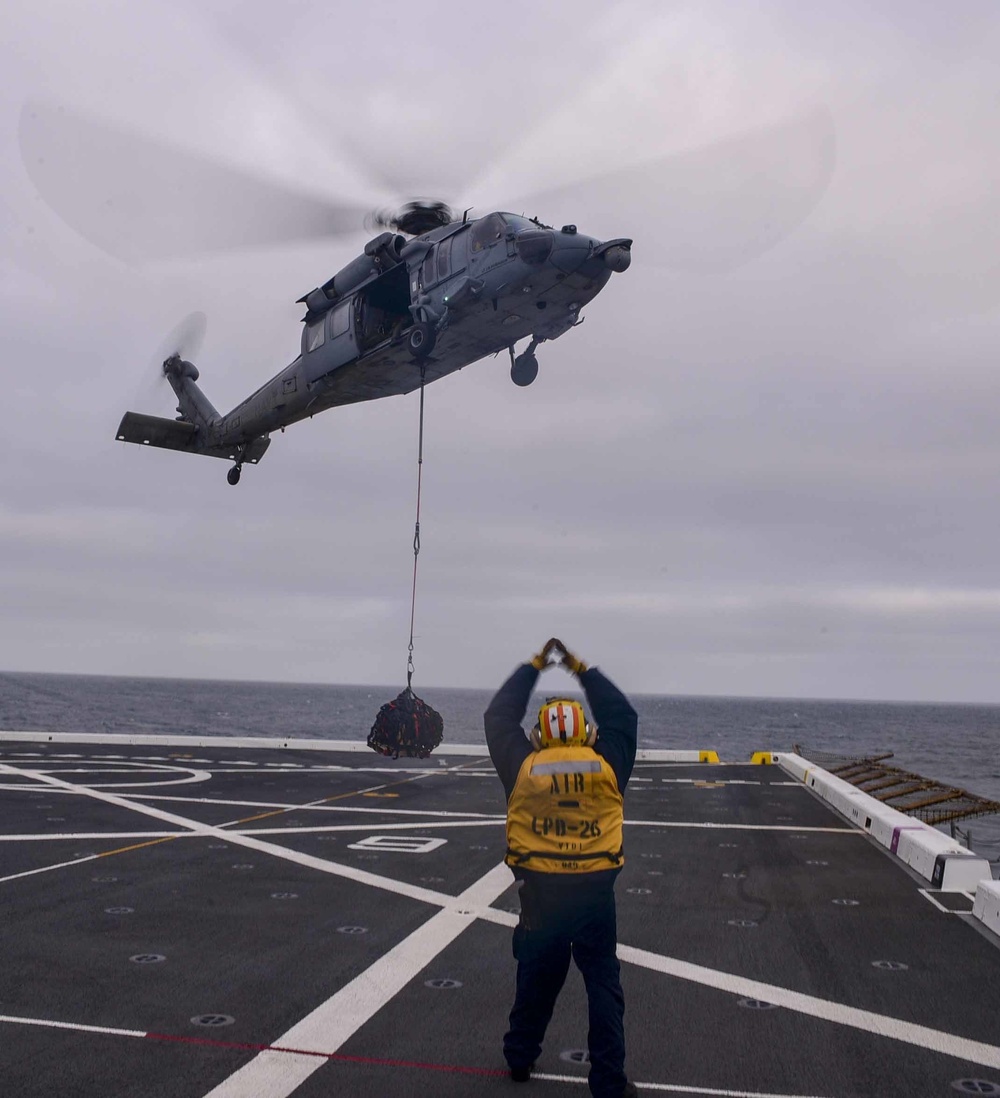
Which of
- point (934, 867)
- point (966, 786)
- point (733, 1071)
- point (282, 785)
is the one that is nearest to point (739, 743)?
point (966, 786)

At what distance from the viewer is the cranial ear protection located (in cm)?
619

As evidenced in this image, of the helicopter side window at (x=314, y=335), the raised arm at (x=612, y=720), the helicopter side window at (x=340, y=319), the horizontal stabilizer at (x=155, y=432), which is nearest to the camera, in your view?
the raised arm at (x=612, y=720)

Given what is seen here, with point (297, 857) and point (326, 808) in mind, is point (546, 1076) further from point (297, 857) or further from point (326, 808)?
point (326, 808)

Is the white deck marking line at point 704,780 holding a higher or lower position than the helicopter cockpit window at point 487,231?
lower

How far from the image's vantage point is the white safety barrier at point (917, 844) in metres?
12.6

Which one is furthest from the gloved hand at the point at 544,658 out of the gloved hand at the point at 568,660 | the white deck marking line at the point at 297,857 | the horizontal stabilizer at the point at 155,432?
the horizontal stabilizer at the point at 155,432

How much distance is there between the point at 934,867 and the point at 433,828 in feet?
27.6

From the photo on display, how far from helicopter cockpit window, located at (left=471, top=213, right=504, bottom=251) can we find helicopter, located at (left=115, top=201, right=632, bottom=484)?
0.08ft

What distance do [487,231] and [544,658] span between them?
12661 mm

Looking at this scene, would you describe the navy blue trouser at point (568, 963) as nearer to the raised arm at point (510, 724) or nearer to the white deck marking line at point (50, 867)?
the raised arm at point (510, 724)

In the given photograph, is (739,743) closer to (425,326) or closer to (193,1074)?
(425,326)

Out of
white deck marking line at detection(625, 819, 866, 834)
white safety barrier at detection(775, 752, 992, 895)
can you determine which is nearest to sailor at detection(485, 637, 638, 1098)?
white safety barrier at detection(775, 752, 992, 895)

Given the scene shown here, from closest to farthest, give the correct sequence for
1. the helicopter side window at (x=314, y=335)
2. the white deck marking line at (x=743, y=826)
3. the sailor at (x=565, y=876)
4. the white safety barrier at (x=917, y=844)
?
the sailor at (x=565, y=876)
the white safety barrier at (x=917, y=844)
the white deck marking line at (x=743, y=826)
the helicopter side window at (x=314, y=335)

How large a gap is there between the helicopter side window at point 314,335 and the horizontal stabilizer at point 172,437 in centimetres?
432
